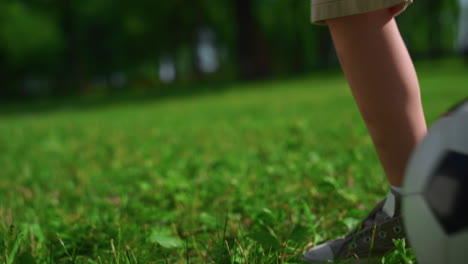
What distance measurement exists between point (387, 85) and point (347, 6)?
0.26 meters

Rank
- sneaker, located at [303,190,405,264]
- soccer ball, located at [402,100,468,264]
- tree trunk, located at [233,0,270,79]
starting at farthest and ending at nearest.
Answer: tree trunk, located at [233,0,270,79] → sneaker, located at [303,190,405,264] → soccer ball, located at [402,100,468,264]

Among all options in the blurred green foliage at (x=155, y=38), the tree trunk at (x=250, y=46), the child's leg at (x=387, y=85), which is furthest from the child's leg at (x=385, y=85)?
the tree trunk at (x=250, y=46)

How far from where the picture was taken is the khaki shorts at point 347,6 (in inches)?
50.3

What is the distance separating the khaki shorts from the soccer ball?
39 centimetres

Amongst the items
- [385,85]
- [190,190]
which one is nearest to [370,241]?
[385,85]

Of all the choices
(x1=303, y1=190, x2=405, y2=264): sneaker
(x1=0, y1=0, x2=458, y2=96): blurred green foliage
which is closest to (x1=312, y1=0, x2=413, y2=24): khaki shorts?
(x1=303, y1=190, x2=405, y2=264): sneaker

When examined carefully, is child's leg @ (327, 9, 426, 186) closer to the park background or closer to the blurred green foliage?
the park background

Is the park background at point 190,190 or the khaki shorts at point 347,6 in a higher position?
the khaki shorts at point 347,6

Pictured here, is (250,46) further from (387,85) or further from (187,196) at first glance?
(387,85)

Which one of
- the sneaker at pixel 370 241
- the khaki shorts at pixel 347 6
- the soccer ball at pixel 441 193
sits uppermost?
the khaki shorts at pixel 347 6

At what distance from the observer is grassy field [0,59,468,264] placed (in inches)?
63.6

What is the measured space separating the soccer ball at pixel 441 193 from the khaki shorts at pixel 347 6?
395mm

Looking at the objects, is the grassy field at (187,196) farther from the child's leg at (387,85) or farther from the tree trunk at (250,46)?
the tree trunk at (250,46)

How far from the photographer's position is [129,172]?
3.28m
